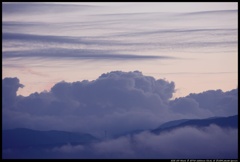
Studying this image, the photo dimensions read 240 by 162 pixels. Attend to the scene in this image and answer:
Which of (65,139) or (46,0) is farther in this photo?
(65,139)

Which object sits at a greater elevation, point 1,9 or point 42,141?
point 1,9

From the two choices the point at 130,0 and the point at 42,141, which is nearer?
the point at 130,0

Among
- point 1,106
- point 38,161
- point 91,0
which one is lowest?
point 38,161

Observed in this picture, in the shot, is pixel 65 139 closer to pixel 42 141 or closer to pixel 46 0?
pixel 42 141

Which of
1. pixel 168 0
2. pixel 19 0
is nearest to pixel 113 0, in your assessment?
pixel 168 0

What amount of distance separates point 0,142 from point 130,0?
670 centimetres

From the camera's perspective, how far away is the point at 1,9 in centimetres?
1528

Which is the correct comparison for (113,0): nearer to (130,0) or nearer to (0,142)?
(130,0)

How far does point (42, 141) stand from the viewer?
17.9m

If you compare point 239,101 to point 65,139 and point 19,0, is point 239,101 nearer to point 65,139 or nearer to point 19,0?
point 65,139

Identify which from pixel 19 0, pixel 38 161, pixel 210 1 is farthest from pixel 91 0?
pixel 38 161

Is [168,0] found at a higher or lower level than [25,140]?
higher

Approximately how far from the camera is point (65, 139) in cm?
1762

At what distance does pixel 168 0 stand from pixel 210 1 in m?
1.47
